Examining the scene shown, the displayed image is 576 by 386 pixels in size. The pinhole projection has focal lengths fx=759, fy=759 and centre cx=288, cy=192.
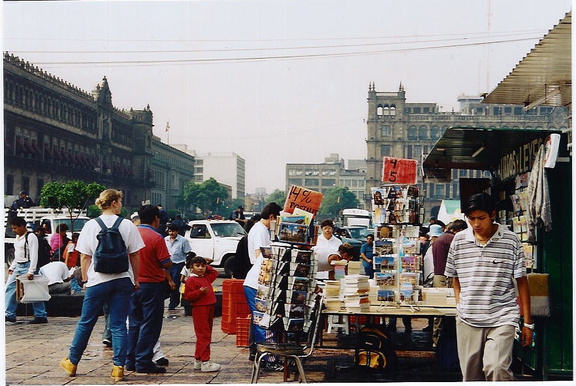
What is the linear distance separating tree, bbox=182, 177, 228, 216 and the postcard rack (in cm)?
9559

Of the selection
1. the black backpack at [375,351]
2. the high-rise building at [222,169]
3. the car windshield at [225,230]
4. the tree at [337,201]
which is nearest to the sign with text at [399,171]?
the black backpack at [375,351]

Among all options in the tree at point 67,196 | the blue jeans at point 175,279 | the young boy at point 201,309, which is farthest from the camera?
the tree at point 67,196

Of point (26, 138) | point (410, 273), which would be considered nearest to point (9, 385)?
point (410, 273)

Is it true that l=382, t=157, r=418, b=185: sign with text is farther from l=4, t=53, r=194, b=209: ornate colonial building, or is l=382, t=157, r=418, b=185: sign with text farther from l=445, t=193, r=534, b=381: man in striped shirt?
l=4, t=53, r=194, b=209: ornate colonial building

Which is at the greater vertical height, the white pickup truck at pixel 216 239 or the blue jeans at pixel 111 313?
the white pickup truck at pixel 216 239

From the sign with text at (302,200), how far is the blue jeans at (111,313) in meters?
1.67

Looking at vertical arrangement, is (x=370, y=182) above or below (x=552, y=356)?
above

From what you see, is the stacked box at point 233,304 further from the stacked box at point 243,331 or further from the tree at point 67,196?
the tree at point 67,196

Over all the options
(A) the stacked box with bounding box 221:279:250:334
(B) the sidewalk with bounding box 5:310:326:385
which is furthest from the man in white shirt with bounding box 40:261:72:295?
(A) the stacked box with bounding box 221:279:250:334

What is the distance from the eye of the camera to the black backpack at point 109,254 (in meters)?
6.77

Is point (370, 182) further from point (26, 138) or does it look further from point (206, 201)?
point (26, 138)

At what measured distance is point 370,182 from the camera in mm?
121938

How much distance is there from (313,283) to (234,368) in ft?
5.63

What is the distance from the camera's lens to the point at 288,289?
6.29 meters
